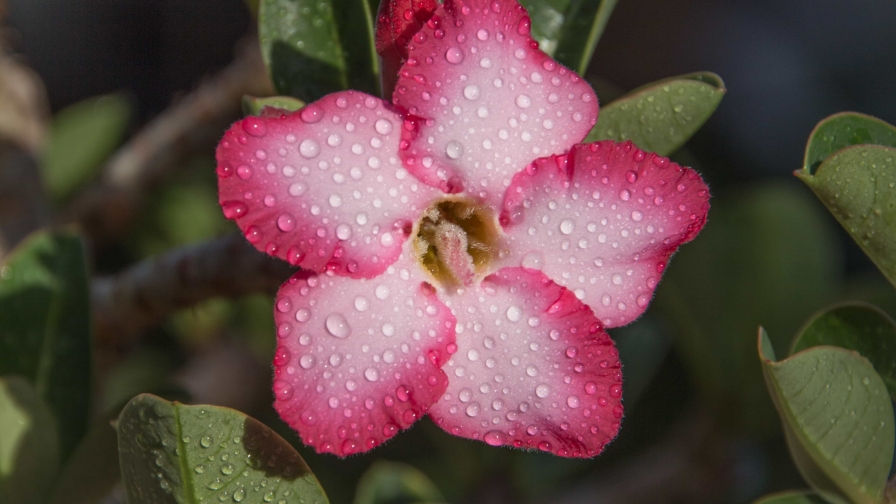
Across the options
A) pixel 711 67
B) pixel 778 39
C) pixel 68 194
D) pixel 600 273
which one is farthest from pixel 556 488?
pixel 778 39

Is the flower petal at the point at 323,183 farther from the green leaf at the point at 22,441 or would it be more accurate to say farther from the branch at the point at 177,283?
the green leaf at the point at 22,441

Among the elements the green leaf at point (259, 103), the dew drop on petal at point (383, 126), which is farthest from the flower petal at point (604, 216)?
the green leaf at point (259, 103)

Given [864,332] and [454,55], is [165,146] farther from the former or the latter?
[864,332]

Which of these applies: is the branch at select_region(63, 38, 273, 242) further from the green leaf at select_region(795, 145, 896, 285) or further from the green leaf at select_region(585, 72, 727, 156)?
the green leaf at select_region(795, 145, 896, 285)

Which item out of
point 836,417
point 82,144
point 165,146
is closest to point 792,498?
point 836,417

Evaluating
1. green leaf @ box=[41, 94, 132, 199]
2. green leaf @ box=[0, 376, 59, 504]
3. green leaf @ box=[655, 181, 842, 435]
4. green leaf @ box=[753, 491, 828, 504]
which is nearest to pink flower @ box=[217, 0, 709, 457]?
green leaf @ box=[753, 491, 828, 504]

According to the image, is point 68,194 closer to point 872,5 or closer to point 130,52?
point 130,52
